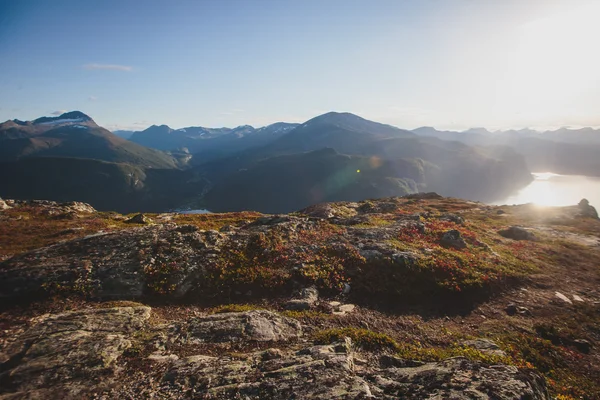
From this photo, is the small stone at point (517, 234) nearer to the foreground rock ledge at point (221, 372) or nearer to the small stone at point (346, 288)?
the small stone at point (346, 288)

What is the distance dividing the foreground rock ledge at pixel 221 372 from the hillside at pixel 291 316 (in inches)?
Result: 2.2

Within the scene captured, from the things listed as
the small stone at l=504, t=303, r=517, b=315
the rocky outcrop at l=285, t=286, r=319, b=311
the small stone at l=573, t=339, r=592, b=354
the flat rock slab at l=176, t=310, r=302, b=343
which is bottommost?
the small stone at l=573, t=339, r=592, b=354

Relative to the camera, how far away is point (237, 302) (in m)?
20.0

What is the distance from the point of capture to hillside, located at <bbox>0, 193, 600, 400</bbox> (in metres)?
11.1

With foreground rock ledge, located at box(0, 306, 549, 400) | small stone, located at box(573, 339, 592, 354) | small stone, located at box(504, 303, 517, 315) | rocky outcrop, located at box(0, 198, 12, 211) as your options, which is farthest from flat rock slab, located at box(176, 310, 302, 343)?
rocky outcrop, located at box(0, 198, 12, 211)

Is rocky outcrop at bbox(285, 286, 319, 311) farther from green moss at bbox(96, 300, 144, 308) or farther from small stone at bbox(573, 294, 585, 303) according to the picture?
small stone at bbox(573, 294, 585, 303)

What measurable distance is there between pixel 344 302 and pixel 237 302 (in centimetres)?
767

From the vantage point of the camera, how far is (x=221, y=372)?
11.6 meters

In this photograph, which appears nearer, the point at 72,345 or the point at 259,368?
the point at 259,368

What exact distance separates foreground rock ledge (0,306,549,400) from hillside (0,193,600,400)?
0.19ft

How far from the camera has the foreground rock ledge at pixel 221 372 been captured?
10234mm

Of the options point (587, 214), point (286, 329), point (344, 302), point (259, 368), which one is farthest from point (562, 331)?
point (587, 214)

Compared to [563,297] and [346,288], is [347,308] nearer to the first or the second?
[346,288]

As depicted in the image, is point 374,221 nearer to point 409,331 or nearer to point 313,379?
point 409,331
